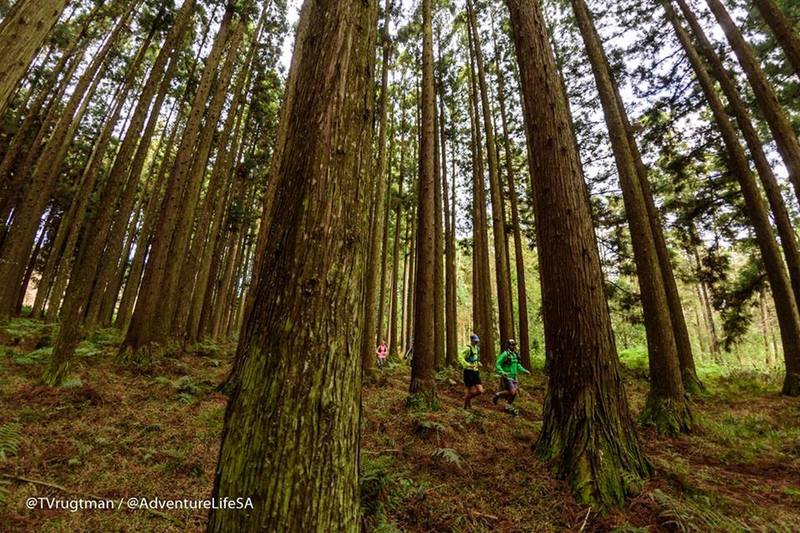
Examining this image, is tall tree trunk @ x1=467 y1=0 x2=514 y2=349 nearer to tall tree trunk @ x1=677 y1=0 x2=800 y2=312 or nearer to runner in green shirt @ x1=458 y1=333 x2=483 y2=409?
runner in green shirt @ x1=458 y1=333 x2=483 y2=409

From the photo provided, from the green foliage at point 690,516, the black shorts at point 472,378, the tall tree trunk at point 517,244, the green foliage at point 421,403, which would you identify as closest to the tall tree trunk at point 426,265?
the green foliage at point 421,403

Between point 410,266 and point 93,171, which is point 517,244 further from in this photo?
point 93,171

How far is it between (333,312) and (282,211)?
65 centimetres

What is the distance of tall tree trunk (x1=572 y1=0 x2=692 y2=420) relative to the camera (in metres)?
6.17

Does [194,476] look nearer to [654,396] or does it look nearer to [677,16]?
[654,396]

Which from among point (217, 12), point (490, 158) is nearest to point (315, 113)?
point (490, 158)

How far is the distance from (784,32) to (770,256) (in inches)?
213

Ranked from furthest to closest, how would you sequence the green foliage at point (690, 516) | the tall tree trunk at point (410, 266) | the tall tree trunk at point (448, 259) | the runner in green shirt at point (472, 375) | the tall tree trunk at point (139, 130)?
1. the tall tree trunk at point (410, 266)
2. the tall tree trunk at point (448, 259)
3. the tall tree trunk at point (139, 130)
4. the runner in green shirt at point (472, 375)
5. the green foliage at point (690, 516)

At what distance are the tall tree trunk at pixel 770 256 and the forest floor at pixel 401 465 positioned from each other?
7.72ft

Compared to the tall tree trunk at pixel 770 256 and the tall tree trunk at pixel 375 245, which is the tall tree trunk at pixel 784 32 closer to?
the tall tree trunk at pixel 770 256

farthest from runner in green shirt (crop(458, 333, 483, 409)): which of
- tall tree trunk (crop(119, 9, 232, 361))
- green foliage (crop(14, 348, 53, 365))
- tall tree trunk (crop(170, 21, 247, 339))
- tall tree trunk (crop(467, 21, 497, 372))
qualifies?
green foliage (crop(14, 348, 53, 365))

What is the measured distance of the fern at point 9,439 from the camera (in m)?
3.74

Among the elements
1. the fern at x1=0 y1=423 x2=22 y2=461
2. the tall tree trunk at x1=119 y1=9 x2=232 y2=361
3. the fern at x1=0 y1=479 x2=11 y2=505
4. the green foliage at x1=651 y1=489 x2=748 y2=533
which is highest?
the tall tree trunk at x1=119 y1=9 x2=232 y2=361

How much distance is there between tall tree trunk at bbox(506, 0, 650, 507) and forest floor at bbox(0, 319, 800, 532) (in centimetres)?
27
